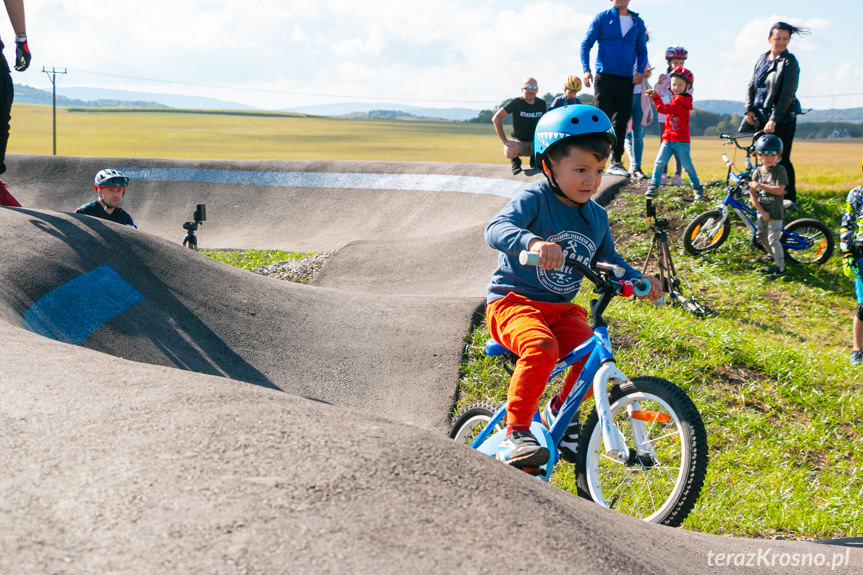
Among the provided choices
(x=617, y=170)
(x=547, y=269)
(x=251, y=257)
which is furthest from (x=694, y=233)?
(x=251, y=257)

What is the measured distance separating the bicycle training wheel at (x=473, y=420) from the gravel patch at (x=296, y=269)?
8.18 m

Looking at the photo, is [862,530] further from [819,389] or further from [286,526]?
[286,526]

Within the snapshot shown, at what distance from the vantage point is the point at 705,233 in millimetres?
10219

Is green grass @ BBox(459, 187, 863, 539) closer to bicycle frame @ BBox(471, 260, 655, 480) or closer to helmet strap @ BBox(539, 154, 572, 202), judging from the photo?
bicycle frame @ BBox(471, 260, 655, 480)

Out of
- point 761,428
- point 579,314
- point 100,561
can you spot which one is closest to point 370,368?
point 579,314

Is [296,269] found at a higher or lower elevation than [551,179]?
lower

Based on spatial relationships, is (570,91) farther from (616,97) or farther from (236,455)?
(236,455)

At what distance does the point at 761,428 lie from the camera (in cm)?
551

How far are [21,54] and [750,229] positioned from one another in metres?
9.92

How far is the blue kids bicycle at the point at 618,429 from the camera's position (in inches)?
120

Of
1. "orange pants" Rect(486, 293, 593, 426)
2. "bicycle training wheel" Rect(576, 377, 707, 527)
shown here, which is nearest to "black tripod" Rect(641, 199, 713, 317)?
"orange pants" Rect(486, 293, 593, 426)

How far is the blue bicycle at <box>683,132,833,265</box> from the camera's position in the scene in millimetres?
9906

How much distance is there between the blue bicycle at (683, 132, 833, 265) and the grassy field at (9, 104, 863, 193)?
21.7ft

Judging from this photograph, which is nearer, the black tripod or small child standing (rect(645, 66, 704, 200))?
the black tripod
